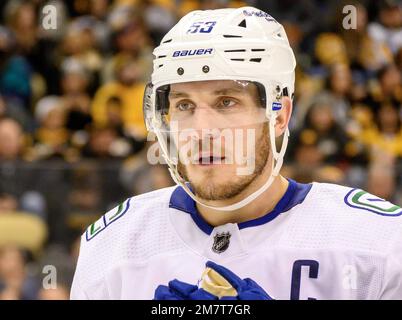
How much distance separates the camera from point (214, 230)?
8.20 ft

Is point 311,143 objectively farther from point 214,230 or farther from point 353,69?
point 214,230

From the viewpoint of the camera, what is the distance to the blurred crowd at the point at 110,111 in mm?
4941

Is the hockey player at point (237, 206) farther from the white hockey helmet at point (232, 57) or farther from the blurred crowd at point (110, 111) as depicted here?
the blurred crowd at point (110, 111)

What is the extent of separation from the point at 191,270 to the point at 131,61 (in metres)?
4.22

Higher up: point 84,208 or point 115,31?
point 115,31

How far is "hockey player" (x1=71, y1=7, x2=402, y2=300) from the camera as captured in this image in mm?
2342

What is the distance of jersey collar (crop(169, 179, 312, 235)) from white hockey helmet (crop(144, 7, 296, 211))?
2.5 inches

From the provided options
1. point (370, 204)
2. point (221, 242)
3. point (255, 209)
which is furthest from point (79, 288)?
point (370, 204)

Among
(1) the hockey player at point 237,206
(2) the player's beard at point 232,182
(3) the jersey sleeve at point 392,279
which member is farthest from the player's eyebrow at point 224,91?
(3) the jersey sleeve at point 392,279

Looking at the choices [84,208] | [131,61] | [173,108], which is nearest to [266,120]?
[173,108]

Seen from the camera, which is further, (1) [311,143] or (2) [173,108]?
(1) [311,143]

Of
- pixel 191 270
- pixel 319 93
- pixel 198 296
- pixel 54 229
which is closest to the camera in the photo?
pixel 198 296

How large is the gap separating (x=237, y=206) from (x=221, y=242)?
3.9 inches

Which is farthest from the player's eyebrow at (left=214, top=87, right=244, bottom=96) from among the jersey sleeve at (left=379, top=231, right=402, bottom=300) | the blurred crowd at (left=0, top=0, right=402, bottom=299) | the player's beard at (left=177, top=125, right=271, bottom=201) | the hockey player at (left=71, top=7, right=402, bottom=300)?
the blurred crowd at (left=0, top=0, right=402, bottom=299)
